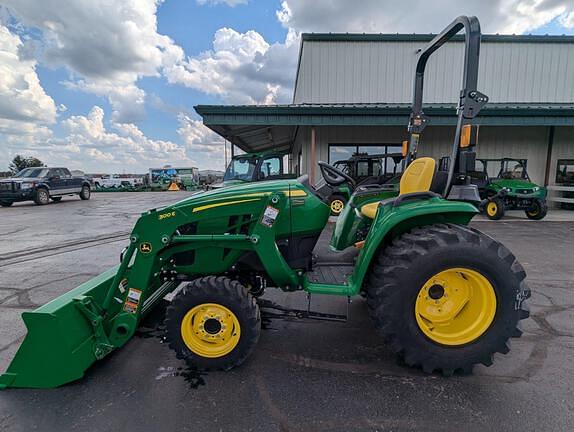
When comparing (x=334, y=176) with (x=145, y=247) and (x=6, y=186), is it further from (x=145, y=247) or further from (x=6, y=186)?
(x=6, y=186)

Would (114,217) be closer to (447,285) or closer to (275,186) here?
(275,186)

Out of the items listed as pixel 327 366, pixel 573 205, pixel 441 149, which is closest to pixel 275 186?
pixel 327 366

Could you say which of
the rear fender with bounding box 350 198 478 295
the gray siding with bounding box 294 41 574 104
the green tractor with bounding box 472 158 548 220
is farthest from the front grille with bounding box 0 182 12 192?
the green tractor with bounding box 472 158 548 220

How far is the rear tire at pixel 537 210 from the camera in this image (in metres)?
8.84

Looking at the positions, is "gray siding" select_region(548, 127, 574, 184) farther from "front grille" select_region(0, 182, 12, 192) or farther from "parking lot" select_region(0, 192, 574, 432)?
"front grille" select_region(0, 182, 12, 192)

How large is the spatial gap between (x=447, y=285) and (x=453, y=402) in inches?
28.6

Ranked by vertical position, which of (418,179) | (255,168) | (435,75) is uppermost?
(435,75)

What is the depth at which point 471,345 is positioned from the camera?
2070mm

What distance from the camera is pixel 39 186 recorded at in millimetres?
13633

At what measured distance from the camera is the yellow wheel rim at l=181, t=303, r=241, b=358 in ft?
6.93

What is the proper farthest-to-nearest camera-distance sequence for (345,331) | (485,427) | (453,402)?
(345,331), (453,402), (485,427)

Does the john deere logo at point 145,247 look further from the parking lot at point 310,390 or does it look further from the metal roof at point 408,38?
the metal roof at point 408,38

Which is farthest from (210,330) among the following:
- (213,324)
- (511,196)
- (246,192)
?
(511,196)

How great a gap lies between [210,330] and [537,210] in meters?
10.4
